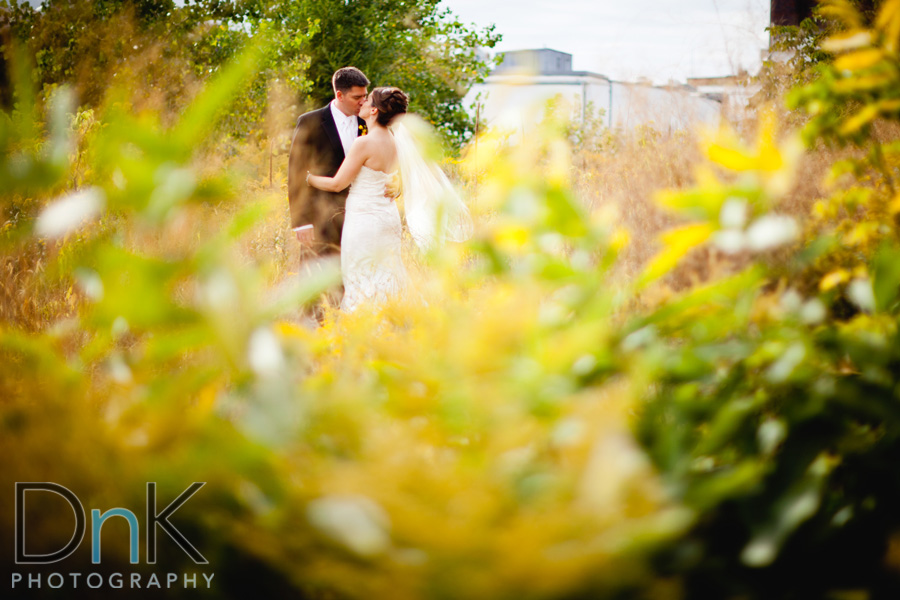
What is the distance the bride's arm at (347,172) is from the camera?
13.8 feet

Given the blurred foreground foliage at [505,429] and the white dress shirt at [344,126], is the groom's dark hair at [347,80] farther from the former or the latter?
the blurred foreground foliage at [505,429]

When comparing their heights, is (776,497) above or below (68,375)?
below

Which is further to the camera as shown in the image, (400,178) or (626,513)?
(400,178)

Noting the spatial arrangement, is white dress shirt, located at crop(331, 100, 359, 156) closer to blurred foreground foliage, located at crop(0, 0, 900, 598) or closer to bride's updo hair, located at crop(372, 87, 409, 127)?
bride's updo hair, located at crop(372, 87, 409, 127)

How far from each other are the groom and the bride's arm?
0.11 metres

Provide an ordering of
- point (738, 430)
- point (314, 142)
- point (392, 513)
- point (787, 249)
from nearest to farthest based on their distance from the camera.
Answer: point (392, 513), point (738, 430), point (787, 249), point (314, 142)

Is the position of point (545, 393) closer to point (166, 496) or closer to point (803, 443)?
point (803, 443)

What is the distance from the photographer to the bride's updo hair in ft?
13.7

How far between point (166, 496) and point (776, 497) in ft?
2.42

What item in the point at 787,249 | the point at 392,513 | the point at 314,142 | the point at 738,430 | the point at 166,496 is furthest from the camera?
the point at 314,142

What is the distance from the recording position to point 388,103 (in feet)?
13.7

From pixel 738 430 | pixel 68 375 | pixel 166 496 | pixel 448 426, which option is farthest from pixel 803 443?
pixel 68 375

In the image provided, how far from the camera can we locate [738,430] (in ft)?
2.94

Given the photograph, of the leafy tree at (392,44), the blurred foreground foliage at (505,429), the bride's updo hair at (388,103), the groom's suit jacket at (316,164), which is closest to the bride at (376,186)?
the bride's updo hair at (388,103)
